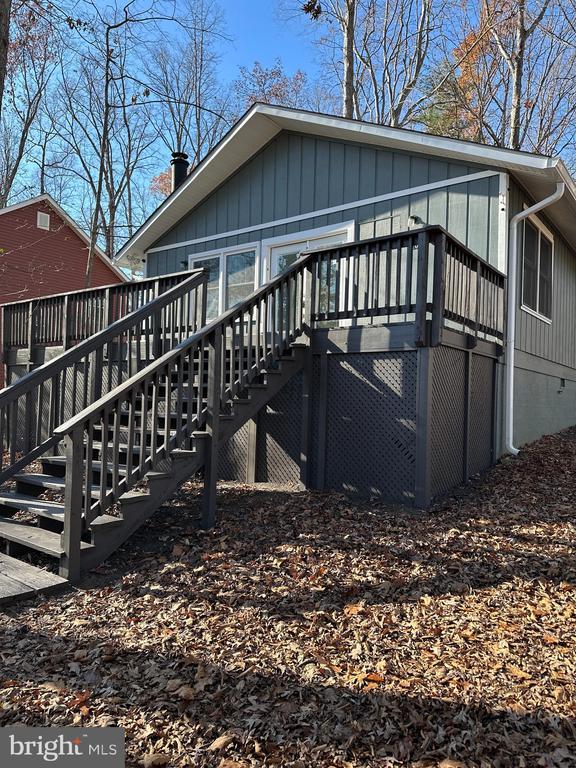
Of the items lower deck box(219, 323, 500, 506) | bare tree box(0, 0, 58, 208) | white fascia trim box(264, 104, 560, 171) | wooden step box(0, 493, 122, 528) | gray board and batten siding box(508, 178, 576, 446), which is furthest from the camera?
bare tree box(0, 0, 58, 208)

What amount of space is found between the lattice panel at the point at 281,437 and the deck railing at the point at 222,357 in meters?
0.55

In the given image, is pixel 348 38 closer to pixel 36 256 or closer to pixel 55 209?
pixel 55 209

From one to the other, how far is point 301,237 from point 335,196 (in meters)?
0.83

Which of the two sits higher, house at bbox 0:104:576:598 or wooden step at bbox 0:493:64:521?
house at bbox 0:104:576:598

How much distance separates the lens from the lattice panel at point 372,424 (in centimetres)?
527

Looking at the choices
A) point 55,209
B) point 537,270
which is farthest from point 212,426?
point 55,209

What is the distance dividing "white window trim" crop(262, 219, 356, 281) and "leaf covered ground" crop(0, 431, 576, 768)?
489 cm

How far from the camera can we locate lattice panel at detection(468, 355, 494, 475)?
643 centimetres

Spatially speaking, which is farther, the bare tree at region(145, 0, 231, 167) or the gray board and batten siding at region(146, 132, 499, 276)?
the bare tree at region(145, 0, 231, 167)

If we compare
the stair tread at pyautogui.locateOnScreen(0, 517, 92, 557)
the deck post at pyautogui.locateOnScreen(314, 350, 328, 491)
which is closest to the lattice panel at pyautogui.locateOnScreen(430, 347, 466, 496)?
the deck post at pyautogui.locateOnScreen(314, 350, 328, 491)

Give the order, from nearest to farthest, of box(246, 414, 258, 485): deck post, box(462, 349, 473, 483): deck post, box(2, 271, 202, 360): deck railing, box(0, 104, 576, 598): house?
box(0, 104, 576, 598): house, box(462, 349, 473, 483): deck post, box(246, 414, 258, 485): deck post, box(2, 271, 202, 360): deck railing

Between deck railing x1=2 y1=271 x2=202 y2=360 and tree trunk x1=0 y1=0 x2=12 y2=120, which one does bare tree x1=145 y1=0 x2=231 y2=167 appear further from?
tree trunk x1=0 y1=0 x2=12 y2=120

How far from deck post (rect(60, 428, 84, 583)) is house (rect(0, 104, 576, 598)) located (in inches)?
0.6

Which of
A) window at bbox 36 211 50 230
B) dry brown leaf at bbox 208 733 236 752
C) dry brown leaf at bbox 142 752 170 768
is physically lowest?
dry brown leaf at bbox 142 752 170 768
